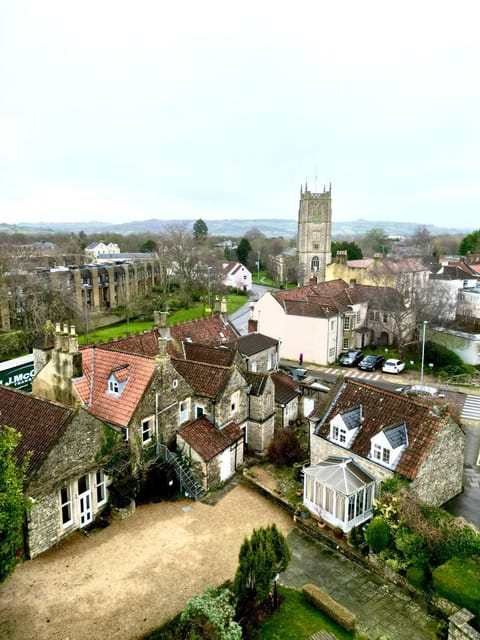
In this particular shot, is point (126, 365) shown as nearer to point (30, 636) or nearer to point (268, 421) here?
point (268, 421)

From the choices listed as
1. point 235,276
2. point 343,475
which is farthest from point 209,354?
point 235,276

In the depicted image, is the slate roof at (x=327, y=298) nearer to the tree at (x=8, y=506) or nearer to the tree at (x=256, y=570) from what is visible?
the tree at (x=256, y=570)

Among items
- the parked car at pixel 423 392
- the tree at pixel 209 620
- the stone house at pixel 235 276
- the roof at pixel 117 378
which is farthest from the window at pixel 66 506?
the stone house at pixel 235 276

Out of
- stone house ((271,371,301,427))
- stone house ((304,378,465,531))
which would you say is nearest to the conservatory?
stone house ((304,378,465,531))

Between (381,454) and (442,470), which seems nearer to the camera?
(381,454)

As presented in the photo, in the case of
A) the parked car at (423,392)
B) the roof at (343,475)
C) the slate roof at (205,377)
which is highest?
the slate roof at (205,377)

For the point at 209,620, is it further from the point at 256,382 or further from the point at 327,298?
the point at 327,298

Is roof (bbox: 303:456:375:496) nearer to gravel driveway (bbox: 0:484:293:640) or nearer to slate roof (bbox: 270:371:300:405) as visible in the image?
gravel driveway (bbox: 0:484:293:640)

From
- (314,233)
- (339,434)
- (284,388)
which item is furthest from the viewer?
(314,233)
